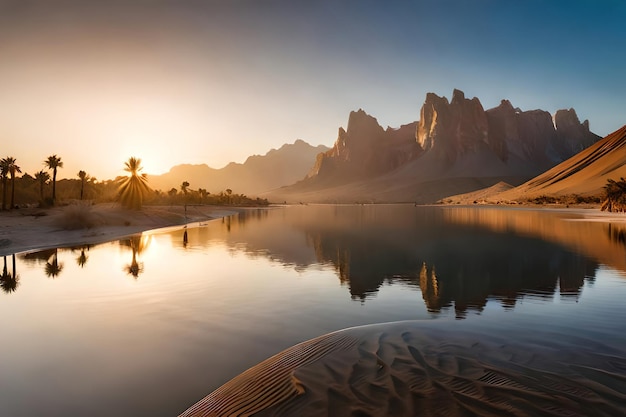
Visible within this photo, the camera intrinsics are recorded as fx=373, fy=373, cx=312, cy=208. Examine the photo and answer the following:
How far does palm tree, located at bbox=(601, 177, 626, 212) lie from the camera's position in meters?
68.9

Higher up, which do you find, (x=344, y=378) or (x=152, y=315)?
(x=344, y=378)

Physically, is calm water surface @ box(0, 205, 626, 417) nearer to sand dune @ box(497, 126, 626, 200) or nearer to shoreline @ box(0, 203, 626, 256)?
shoreline @ box(0, 203, 626, 256)

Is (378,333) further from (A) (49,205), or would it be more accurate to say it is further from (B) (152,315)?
(A) (49,205)

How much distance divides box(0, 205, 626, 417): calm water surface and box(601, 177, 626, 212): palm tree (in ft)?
185

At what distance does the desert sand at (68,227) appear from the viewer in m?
33.8

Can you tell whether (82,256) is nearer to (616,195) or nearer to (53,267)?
(53,267)

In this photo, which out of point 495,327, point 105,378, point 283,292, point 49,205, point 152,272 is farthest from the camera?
point 49,205

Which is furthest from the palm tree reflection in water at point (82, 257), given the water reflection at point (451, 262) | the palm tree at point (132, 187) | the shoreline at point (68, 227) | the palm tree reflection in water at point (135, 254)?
the palm tree at point (132, 187)

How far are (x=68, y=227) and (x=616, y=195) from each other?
9068 centimetres

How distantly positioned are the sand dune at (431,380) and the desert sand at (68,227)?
30.6 meters

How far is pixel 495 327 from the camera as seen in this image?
1027 centimetres

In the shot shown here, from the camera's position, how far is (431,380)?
21.5 ft

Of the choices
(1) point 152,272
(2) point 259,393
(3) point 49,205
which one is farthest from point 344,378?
(3) point 49,205

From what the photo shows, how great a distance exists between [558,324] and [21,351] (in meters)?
14.6
